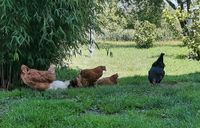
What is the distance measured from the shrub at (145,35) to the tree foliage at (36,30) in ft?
71.7

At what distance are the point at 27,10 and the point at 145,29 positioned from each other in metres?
23.8

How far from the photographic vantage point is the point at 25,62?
→ 9867 millimetres

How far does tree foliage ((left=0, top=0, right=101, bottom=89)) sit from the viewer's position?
901cm

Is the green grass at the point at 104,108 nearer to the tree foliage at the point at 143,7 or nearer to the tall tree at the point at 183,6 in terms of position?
the tall tree at the point at 183,6

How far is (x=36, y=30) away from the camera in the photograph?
9.55 meters

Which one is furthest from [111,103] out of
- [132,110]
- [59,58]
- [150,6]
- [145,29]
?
[145,29]

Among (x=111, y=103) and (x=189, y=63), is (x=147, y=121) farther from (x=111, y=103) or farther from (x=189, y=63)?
(x=189, y=63)

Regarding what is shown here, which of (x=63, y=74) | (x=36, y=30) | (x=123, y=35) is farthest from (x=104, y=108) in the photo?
(x=123, y=35)

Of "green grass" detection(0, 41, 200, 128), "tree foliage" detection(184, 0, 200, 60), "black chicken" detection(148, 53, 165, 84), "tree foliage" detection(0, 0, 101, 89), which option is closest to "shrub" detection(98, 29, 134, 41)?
"tree foliage" detection(184, 0, 200, 60)

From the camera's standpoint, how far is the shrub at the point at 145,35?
3194 cm

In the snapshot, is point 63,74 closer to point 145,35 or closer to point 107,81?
point 107,81

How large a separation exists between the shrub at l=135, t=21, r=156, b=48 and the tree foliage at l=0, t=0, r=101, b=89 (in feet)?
71.7

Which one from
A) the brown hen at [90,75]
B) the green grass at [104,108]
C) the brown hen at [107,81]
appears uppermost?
the brown hen at [90,75]

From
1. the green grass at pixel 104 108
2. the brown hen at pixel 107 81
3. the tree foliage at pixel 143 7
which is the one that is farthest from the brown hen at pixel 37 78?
the tree foliage at pixel 143 7
